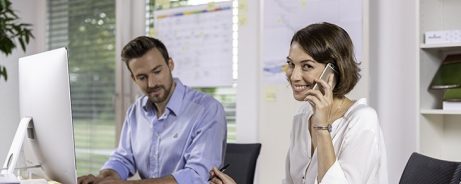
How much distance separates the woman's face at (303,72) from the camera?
163cm

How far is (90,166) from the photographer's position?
166 inches

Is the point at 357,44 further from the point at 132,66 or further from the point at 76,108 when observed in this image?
the point at 76,108

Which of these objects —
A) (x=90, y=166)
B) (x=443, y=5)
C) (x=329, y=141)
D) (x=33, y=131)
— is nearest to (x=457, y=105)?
(x=443, y=5)

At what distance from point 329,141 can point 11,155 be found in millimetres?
1018

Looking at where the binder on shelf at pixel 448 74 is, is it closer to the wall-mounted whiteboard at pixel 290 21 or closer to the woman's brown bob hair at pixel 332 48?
the wall-mounted whiteboard at pixel 290 21

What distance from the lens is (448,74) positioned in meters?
2.49

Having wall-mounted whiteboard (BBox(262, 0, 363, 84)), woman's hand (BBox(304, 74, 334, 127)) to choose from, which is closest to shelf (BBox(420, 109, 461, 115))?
wall-mounted whiteboard (BBox(262, 0, 363, 84))

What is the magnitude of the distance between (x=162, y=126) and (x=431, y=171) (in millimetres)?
1096

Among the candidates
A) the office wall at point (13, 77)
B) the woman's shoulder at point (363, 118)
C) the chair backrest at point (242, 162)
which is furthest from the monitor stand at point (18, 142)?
the office wall at point (13, 77)

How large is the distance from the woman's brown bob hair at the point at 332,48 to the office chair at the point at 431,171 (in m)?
0.34

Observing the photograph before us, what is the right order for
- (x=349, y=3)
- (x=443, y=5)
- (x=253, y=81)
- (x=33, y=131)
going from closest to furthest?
1. (x=33, y=131)
2. (x=443, y=5)
3. (x=349, y=3)
4. (x=253, y=81)

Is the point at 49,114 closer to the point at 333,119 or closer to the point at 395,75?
the point at 333,119

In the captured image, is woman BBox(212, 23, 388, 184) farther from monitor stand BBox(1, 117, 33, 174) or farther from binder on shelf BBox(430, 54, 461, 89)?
binder on shelf BBox(430, 54, 461, 89)

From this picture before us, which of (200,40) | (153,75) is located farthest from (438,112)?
(200,40)
